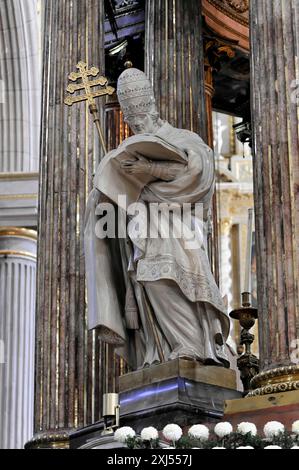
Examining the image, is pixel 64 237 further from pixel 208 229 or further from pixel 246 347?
pixel 246 347

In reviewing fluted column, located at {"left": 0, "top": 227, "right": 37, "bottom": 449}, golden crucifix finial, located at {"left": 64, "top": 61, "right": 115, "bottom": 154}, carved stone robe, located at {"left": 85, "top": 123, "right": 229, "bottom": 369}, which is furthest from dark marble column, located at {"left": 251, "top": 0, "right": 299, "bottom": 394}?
fluted column, located at {"left": 0, "top": 227, "right": 37, "bottom": 449}

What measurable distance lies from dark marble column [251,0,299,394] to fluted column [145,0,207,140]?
126 inches

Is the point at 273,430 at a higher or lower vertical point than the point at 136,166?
lower

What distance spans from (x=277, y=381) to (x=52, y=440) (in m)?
2.84

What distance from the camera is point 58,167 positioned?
11.8m

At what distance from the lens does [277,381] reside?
872 centimetres

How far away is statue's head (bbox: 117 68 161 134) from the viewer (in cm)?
977

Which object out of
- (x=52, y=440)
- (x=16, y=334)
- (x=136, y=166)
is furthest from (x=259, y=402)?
(x=16, y=334)

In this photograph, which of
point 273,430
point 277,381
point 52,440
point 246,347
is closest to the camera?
point 273,430

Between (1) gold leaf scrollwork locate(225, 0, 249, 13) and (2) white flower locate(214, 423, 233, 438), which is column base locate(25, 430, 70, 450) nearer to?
(2) white flower locate(214, 423, 233, 438)

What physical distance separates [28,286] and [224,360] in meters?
10.9

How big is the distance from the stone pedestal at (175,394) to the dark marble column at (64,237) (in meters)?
1.84
